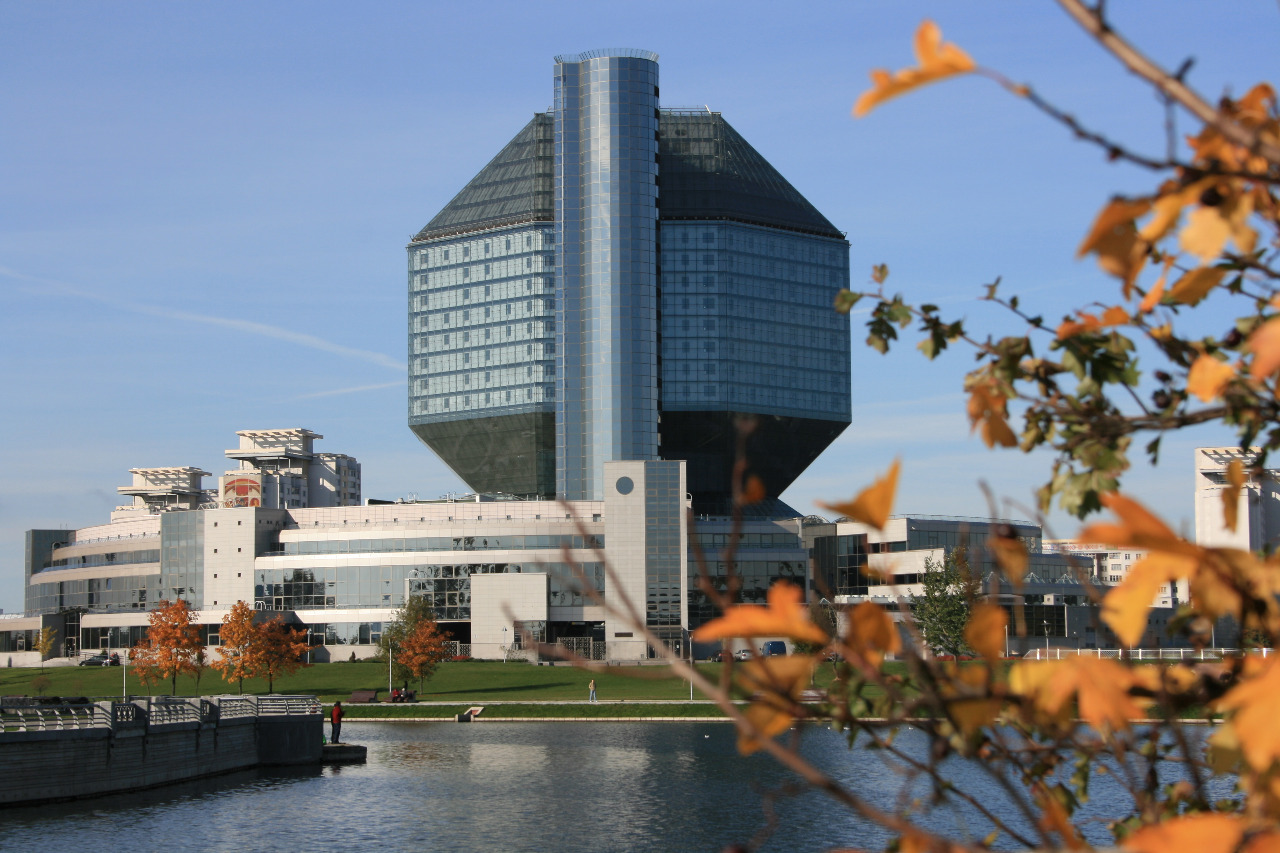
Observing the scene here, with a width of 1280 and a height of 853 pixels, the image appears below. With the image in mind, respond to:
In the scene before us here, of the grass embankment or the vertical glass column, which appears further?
the vertical glass column

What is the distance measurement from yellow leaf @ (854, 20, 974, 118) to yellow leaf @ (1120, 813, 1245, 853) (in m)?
1.58

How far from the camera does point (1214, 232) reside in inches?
123

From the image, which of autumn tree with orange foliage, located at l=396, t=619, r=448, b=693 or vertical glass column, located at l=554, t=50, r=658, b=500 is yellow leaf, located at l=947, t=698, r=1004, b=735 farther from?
vertical glass column, located at l=554, t=50, r=658, b=500

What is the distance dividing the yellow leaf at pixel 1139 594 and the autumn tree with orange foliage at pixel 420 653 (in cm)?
8654

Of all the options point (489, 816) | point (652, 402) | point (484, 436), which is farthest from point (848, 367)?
point (489, 816)

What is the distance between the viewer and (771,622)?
2.66m

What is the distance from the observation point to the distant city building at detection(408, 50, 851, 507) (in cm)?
14250

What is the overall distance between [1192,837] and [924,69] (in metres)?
1.64

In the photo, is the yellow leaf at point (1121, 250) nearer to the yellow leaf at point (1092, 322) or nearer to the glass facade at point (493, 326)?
the yellow leaf at point (1092, 322)

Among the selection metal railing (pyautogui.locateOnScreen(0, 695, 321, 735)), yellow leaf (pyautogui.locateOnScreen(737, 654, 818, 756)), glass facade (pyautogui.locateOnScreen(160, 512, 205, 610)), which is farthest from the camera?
glass facade (pyautogui.locateOnScreen(160, 512, 205, 610))

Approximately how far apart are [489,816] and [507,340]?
119 m

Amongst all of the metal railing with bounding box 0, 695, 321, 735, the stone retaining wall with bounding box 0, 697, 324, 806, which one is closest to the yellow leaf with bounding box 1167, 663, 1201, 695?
the metal railing with bounding box 0, 695, 321, 735

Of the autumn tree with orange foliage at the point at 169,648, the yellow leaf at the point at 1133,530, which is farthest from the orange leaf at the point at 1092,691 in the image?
the autumn tree with orange foliage at the point at 169,648

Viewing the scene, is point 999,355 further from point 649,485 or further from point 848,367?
point 848,367
